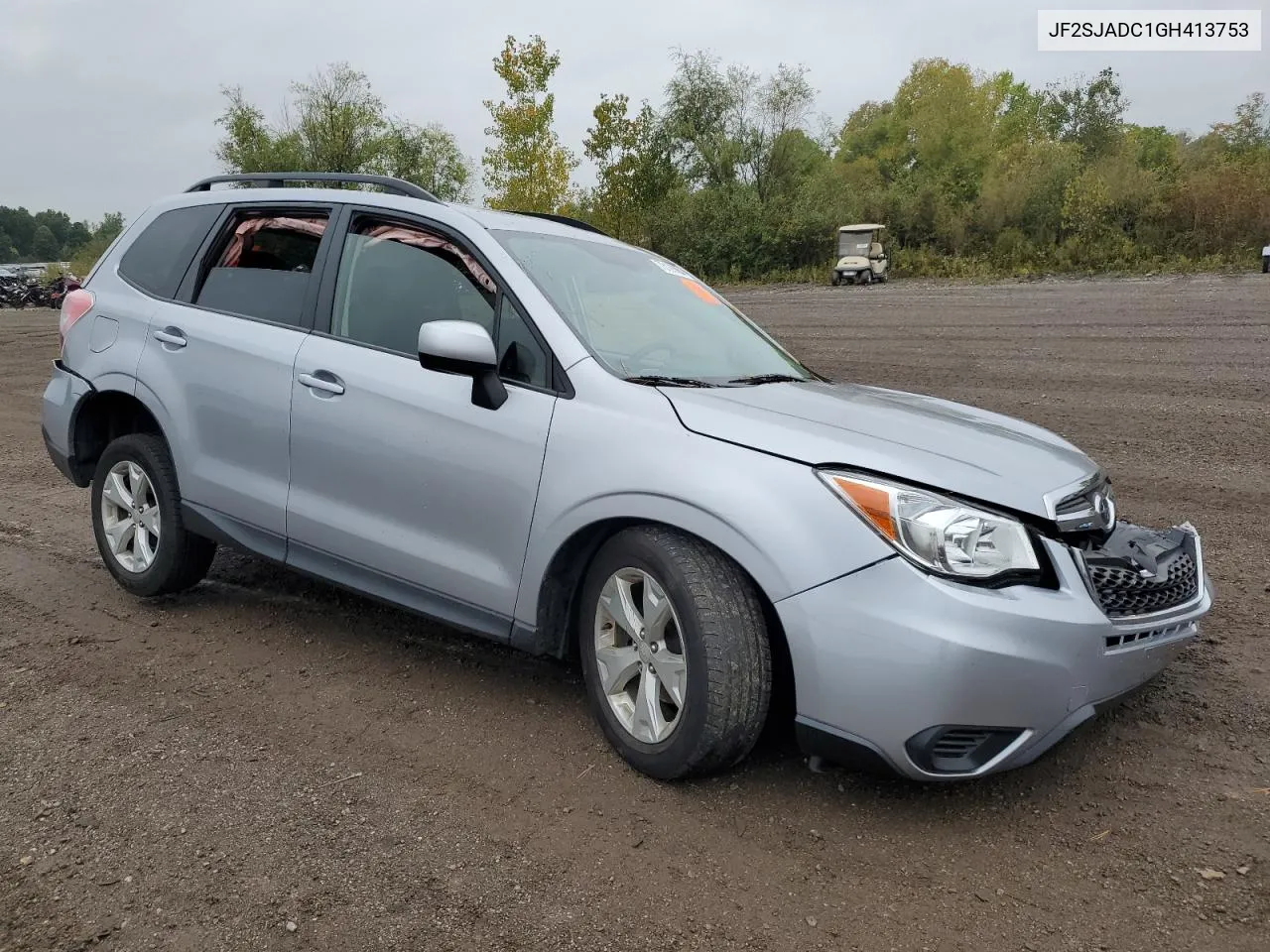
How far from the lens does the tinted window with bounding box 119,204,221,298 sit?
181 inches

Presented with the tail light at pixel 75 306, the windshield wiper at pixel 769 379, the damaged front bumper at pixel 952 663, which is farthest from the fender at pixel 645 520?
the tail light at pixel 75 306

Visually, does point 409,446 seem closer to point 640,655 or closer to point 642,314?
point 642,314

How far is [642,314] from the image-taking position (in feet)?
12.6

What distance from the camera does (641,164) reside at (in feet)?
129

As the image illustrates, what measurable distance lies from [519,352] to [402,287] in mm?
699

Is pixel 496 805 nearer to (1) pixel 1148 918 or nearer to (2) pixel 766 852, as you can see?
(2) pixel 766 852

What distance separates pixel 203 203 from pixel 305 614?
1.98 metres

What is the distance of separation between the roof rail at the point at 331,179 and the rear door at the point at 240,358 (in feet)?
0.58

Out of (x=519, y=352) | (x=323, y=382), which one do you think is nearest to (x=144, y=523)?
(x=323, y=382)

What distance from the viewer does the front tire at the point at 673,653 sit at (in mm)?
2812

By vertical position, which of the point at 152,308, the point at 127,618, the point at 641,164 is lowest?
the point at 127,618

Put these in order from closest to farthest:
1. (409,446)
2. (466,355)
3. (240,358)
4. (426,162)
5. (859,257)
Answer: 1. (466,355)
2. (409,446)
3. (240,358)
4. (859,257)
5. (426,162)

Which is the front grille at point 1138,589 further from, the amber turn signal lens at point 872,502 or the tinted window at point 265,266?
the tinted window at point 265,266

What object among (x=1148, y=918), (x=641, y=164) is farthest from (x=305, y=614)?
(x=641, y=164)
